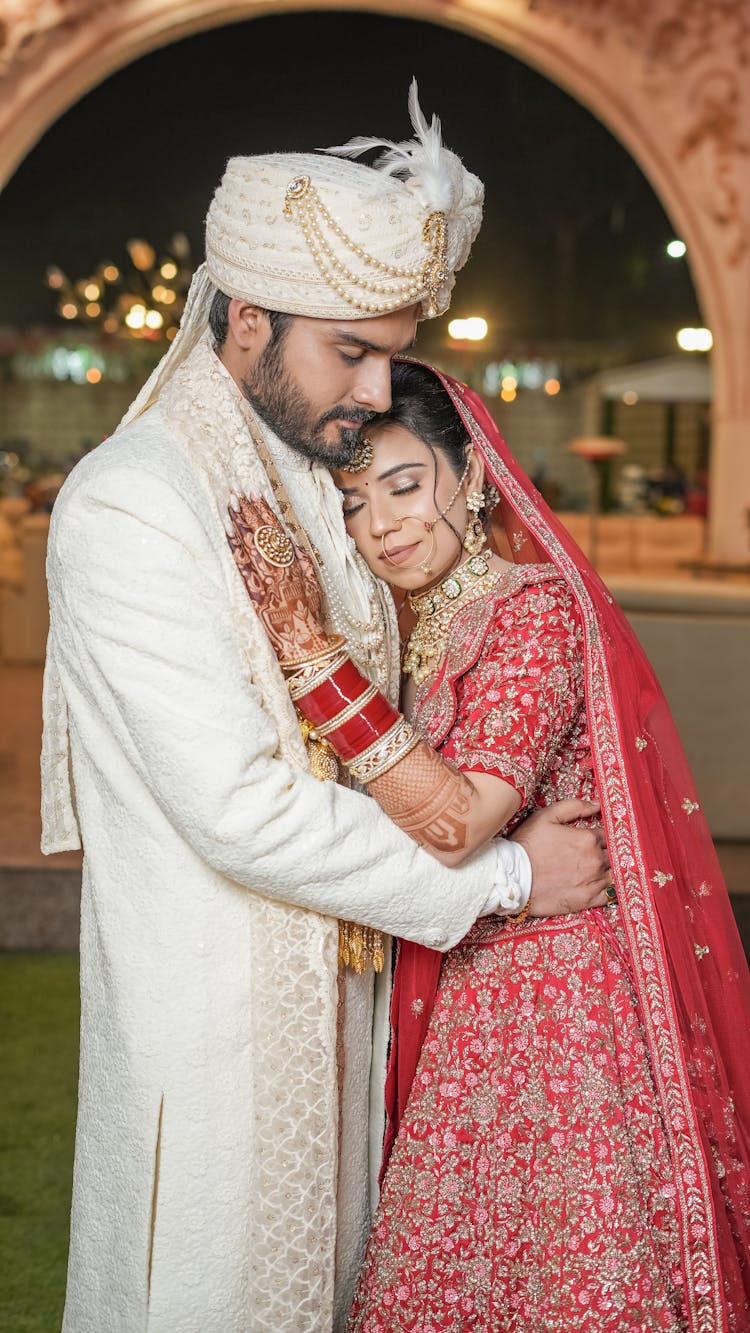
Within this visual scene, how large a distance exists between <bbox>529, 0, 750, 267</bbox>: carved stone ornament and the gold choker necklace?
26.8ft

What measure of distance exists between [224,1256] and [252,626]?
73 cm

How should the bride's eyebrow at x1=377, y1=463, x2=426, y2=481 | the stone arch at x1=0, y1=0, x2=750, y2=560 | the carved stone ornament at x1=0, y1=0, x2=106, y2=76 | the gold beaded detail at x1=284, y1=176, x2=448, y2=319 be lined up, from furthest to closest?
the stone arch at x1=0, y1=0, x2=750, y2=560, the carved stone ornament at x1=0, y1=0, x2=106, y2=76, the bride's eyebrow at x1=377, y1=463, x2=426, y2=481, the gold beaded detail at x1=284, y1=176, x2=448, y2=319

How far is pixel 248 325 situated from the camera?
163 centimetres

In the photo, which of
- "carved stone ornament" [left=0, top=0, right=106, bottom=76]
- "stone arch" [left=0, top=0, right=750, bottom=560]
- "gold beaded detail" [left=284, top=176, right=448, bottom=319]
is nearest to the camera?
"gold beaded detail" [left=284, top=176, right=448, bottom=319]

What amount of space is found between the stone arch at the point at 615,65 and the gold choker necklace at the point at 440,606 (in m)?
8.03

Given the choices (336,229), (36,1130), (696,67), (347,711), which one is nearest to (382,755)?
(347,711)

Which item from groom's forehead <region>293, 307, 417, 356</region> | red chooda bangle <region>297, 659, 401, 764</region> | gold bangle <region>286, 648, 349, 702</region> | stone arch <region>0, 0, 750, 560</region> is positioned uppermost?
stone arch <region>0, 0, 750, 560</region>

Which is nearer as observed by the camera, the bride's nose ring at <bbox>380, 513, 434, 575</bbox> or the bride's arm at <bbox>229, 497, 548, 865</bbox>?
the bride's arm at <bbox>229, 497, 548, 865</bbox>

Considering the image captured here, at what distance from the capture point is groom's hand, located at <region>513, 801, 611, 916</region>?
1.75 meters

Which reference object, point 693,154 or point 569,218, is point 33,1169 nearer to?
point 693,154

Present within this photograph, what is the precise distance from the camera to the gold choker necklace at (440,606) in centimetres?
188

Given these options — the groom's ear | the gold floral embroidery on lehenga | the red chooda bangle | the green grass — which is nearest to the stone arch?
the green grass

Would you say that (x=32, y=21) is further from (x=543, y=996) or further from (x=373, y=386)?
(x=543, y=996)

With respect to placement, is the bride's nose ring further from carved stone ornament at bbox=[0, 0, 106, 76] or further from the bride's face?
carved stone ornament at bbox=[0, 0, 106, 76]
